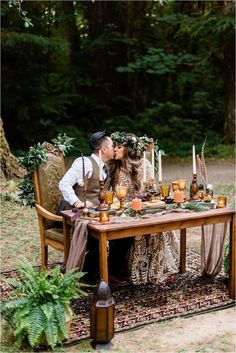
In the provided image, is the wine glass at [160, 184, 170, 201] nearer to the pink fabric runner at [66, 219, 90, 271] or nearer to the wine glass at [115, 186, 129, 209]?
the wine glass at [115, 186, 129, 209]

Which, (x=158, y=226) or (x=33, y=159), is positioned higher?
(x=33, y=159)

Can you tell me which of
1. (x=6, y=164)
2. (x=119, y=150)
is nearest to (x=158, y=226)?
(x=119, y=150)

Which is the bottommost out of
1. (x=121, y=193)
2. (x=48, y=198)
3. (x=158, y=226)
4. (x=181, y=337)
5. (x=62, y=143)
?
(x=181, y=337)

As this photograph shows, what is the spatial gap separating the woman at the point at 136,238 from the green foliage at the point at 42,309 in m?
1.20

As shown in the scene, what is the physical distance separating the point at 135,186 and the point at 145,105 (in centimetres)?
1043

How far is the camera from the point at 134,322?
3609 mm

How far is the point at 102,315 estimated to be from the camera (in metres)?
3.21

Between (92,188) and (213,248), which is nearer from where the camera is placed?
(92,188)

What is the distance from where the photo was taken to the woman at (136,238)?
173 inches

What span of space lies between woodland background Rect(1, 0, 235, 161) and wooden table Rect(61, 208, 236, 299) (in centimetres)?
821

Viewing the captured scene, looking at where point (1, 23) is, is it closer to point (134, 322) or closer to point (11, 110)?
point (11, 110)

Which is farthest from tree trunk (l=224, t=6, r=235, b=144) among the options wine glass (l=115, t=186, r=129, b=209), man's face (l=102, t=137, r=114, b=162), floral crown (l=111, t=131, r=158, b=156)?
wine glass (l=115, t=186, r=129, b=209)

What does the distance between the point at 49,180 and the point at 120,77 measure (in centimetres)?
1049

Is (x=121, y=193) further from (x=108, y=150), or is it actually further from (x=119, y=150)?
(x=119, y=150)
